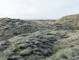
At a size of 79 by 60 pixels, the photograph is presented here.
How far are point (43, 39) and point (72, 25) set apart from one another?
947 cm

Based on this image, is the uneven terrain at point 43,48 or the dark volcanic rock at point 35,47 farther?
the dark volcanic rock at point 35,47

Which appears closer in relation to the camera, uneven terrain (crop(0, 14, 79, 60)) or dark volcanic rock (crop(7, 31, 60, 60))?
uneven terrain (crop(0, 14, 79, 60))

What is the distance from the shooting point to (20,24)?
21.2 meters

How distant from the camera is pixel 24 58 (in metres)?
12.3

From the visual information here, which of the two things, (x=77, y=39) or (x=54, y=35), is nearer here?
(x=77, y=39)

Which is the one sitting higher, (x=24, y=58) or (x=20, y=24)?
(x=20, y=24)

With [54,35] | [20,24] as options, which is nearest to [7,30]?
[20,24]

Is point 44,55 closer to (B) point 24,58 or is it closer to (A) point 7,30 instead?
(B) point 24,58

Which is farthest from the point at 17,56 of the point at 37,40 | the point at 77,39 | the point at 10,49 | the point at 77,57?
the point at 77,39

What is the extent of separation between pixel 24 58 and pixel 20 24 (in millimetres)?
9174

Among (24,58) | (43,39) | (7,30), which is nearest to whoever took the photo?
(24,58)

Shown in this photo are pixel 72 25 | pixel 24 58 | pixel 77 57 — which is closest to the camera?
pixel 77 57

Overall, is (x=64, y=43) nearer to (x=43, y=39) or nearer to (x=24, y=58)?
(x=43, y=39)

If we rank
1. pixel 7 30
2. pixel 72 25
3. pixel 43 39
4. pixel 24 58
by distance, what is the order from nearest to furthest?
pixel 24 58 < pixel 43 39 < pixel 7 30 < pixel 72 25
